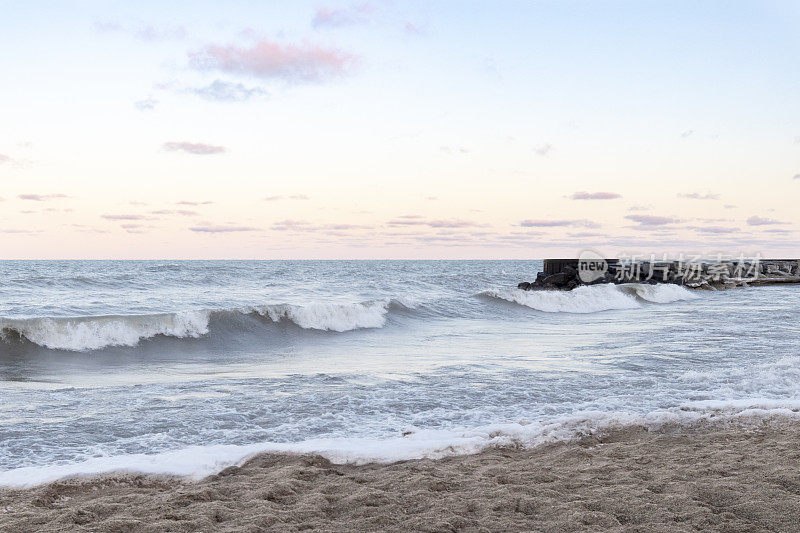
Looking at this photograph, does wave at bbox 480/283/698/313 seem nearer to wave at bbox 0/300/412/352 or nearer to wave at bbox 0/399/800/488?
wave at bbox 0/300/412/352

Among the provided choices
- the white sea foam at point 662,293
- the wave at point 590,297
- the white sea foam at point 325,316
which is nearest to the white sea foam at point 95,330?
the white sea foam at point 325,316

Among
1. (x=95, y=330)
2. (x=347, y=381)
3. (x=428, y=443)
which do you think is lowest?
(x=95, y=330)

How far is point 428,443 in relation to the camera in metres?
5.47

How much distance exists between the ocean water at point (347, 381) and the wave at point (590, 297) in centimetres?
475

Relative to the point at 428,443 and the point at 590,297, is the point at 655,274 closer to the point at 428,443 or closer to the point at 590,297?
the point at 590,297

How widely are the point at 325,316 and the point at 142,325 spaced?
5.03 m

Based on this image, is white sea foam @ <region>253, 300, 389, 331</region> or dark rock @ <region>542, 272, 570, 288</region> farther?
dark rock @ <region>542, 272, 570, 288</region>

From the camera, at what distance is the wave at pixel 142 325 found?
13.2 metres

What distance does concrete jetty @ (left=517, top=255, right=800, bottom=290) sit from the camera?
3388 centimetres

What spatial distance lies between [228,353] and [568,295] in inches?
667

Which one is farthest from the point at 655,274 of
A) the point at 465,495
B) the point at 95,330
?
the point at 465,495

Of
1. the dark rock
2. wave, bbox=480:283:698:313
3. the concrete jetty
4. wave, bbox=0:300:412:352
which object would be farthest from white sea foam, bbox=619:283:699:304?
wave, bbox=0:300:412:352

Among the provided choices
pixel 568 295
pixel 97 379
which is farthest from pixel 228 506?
pixel 568 295

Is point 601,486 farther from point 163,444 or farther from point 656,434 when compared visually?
point 163,444
